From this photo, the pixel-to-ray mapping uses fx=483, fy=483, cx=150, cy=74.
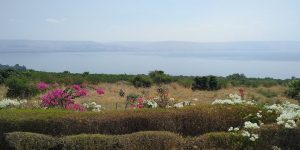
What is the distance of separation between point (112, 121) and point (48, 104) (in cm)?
311

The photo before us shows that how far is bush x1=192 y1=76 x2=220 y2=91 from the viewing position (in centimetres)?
2907

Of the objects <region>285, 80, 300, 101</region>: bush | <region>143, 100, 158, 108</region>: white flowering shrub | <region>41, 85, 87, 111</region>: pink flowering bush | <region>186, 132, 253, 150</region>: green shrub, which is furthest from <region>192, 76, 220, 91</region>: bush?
<region>186, 132, 253, 150</region>: green shrub

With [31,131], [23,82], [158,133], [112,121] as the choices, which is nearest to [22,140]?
[31,131]

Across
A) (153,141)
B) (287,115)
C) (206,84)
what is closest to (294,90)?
(206,84)

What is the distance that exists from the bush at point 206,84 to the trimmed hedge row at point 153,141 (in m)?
21.1

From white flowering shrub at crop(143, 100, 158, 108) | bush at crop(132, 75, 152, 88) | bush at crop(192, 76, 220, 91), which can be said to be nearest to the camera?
white flowering shrub at crop(143, 100, 158, 108)

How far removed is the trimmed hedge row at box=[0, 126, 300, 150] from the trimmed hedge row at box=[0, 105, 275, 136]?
46 centimetres

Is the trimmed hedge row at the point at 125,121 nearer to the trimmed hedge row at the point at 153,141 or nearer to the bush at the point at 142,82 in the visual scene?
the trimmed hedge row at the point at 153,141

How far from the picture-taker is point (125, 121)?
827cm

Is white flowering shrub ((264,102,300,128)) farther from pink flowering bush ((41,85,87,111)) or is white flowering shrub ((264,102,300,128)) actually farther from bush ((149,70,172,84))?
bush ((149,70,172,84))

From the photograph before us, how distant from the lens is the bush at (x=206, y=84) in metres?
29.1

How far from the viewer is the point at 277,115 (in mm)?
8609

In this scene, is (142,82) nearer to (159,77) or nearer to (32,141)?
(159,77)

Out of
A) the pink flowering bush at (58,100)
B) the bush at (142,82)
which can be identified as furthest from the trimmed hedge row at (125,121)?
the bush at (142,82)
